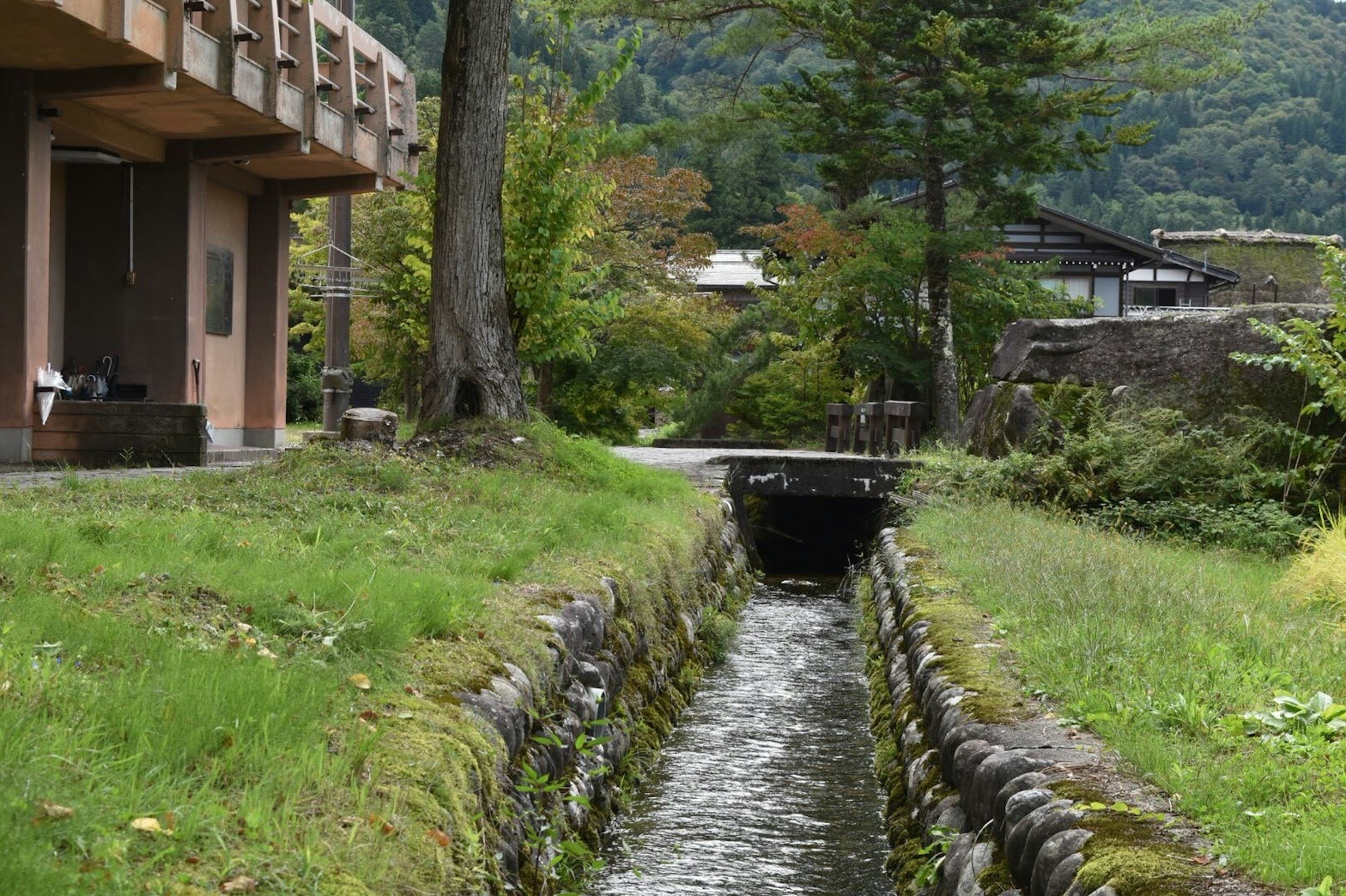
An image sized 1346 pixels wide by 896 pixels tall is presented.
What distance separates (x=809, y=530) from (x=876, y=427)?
2.63 meters

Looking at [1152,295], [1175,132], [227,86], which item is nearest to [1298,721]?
[227,86]

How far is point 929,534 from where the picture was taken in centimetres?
1224

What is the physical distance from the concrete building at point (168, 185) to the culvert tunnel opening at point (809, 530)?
6962mm

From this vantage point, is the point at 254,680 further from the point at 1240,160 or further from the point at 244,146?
the point at 1240,160

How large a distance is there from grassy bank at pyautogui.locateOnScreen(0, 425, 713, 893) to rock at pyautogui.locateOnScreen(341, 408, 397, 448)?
319 centimetres

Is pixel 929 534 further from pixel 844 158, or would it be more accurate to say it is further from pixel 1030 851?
pixel 844 158

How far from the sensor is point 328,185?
65.8 feet

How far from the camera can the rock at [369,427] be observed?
39.0ft

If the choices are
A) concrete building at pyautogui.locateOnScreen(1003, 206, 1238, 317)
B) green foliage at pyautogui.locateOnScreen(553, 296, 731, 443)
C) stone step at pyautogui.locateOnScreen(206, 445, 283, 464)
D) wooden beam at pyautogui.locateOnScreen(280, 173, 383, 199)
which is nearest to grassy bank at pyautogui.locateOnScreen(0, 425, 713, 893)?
stone step at pyautogui.locateOnScreen(206, 445, 283, 464)

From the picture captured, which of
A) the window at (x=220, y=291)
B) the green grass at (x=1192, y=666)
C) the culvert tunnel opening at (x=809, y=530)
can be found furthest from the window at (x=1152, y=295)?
the green grass at (x=1192, y=666)

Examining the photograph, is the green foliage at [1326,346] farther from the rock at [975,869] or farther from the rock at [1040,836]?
the rock at [1040,836]

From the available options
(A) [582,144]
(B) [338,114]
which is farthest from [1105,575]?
(B) [338,114]

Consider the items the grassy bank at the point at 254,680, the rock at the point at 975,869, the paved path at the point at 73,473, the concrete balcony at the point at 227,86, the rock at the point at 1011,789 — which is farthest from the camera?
the concrete balcony at the point at 227,86

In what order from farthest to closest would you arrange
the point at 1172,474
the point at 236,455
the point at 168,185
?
the point at 168,185 < the point at 236,455 < the point at 1172,474
